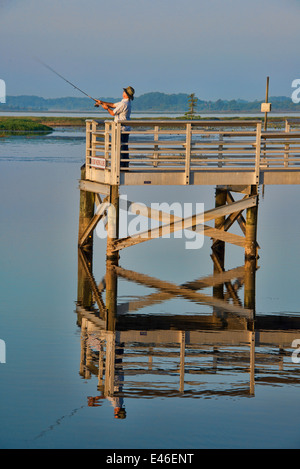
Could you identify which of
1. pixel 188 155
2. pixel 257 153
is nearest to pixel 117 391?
pixel 188 155

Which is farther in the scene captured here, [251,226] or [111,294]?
[251,226]

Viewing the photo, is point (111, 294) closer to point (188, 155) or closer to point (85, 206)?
point (188, 155)

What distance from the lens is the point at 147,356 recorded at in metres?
13.3

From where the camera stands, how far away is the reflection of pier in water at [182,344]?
12.1m

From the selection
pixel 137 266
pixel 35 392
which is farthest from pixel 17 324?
pixel 137 266

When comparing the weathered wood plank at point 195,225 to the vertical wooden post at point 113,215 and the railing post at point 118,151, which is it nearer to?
the vertical wooden post at point 113,215

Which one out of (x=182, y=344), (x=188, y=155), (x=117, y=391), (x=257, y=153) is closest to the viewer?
(x=117, y=391)

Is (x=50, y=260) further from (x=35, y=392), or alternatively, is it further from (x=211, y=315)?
(x=35, y=392)

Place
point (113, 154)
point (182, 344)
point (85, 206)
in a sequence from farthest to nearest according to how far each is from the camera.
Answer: point (85, 206) → point (113, 154) → point (182, 344)

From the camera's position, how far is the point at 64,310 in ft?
53.4

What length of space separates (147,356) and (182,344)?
94 cm

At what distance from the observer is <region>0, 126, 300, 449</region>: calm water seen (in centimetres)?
1055

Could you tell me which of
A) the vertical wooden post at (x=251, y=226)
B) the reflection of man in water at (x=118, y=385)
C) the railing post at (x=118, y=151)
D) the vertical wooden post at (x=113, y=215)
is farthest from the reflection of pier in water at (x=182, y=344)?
the railing post at (x=118, y=151)

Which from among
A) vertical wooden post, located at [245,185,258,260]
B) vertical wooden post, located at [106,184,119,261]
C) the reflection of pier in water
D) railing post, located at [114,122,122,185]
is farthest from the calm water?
railing post, located at [114,122,122,185]
